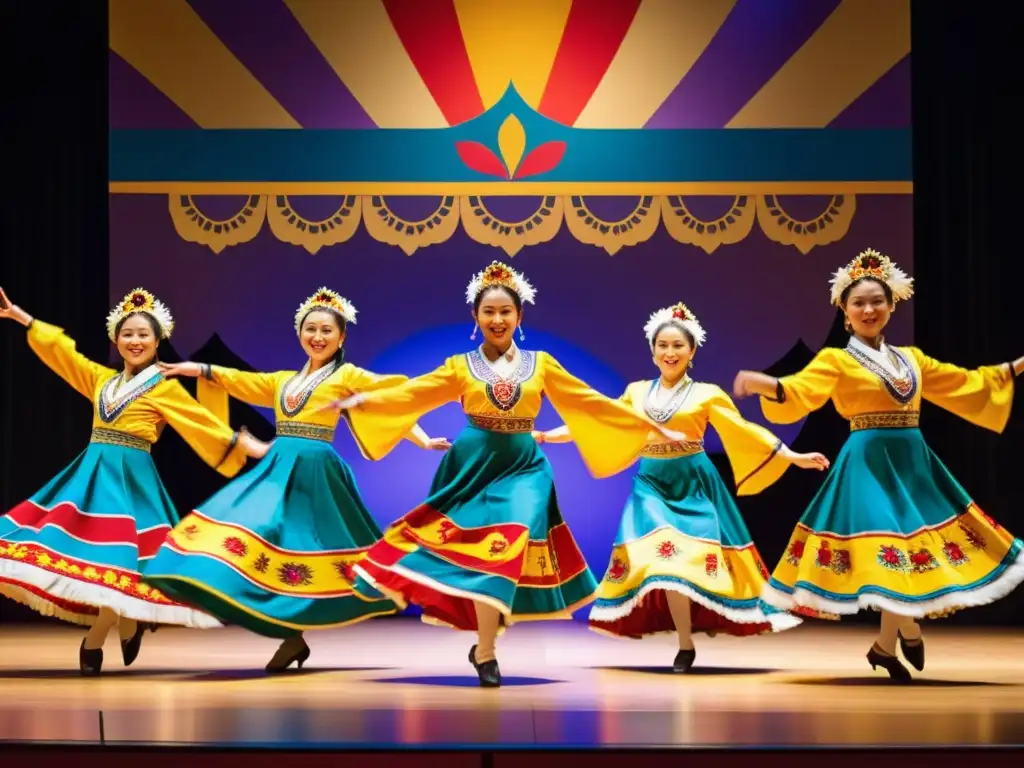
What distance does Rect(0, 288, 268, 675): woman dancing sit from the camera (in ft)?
13.9

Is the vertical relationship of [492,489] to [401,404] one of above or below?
below

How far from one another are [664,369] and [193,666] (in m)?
1.88

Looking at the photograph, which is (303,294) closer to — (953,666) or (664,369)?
(664,369)

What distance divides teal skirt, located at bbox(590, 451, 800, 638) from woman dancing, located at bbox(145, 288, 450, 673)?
0.72m

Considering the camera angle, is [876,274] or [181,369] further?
[181,369]

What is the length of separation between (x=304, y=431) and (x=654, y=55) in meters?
2.71

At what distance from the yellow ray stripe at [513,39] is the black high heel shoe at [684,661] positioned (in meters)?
2.86

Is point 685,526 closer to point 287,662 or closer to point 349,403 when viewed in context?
point 349,403

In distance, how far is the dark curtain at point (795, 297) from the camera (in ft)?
20.9

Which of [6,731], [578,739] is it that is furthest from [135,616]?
[578,739]

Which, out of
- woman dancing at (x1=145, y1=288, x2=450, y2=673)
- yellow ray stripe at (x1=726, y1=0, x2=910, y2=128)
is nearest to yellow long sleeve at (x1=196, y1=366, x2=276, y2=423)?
woman dancing at (x1=145, y1=288, x2=450, y2=673)

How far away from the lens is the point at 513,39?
6.34 meters

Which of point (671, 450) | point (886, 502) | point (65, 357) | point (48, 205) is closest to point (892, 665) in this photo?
point (886, 502)

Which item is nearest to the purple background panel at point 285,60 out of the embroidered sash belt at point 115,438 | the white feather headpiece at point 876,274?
the embroidered sash belt at point 115,438
